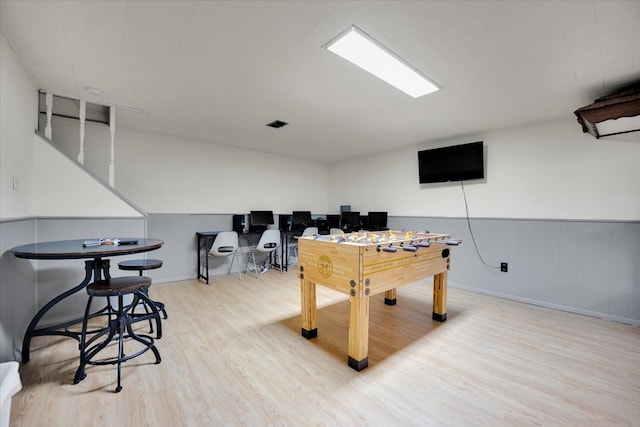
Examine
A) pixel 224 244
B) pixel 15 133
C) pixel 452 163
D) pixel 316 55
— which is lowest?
pixel 224 244

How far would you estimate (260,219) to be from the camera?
17.4 feet

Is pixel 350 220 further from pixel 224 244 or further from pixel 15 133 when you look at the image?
pixel 15 133

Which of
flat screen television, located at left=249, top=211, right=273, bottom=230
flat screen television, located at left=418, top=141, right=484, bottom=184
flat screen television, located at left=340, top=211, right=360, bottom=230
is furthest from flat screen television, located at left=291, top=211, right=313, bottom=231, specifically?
flat screen television, located at left=418, top=141, right=484, bottom=184

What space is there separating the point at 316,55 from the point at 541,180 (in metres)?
3.51

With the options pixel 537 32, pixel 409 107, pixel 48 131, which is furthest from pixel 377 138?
pixel 48 131

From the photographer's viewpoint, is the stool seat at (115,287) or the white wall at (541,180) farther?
the white wall at (541,180)

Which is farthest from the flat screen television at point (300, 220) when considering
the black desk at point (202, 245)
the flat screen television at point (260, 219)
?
the black desk at point (202, 245)

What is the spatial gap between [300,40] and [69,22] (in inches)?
63.2

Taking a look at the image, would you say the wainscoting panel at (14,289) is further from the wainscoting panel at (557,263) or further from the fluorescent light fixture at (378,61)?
the wainscoting panel at (557,263)

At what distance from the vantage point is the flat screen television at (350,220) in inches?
225

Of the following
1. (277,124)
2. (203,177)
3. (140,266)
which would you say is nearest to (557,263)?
(277,124)

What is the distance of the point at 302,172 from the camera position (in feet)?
20.9

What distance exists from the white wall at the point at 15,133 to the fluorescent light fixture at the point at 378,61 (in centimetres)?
243

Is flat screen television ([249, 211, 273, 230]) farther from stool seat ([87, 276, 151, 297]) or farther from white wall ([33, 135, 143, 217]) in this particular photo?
stool seat ([87, 276, 151, 297])
